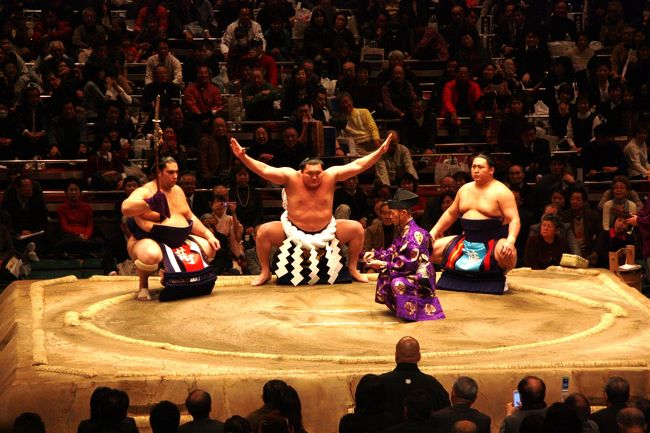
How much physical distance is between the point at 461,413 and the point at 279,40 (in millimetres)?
6637

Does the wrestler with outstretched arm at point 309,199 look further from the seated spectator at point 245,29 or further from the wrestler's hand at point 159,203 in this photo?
the seated spectator at point 245,29

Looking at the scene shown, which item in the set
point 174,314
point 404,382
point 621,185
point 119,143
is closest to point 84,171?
point 119,143

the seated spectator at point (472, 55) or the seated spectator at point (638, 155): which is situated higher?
the seated spectator at point (472, 55)

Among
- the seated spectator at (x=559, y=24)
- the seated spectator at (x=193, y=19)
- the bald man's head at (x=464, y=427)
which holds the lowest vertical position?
the bald man's head at (x=464, y=427)

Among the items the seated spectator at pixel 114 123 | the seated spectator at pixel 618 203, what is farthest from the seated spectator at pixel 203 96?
the seated spectator at pixel 618 203

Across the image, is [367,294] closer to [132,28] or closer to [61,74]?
[61,74]

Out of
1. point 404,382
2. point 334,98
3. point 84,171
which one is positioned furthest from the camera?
point 334,98

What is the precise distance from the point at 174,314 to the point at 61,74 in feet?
12.6

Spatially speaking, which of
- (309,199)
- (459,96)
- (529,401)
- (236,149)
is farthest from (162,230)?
(459,96)

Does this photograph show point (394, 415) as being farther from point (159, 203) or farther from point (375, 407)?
point (159, 203)

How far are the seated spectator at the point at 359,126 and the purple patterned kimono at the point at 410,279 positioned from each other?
3.07 meters

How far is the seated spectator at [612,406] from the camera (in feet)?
14.0

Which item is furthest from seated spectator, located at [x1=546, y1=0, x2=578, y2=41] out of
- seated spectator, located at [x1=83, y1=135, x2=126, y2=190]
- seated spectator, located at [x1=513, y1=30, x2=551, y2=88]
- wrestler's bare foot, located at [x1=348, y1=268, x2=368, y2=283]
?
wrestler's bare foot, located at [x1=348, y1=268, x2=368, y2=283]

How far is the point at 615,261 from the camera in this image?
25.1 ft
